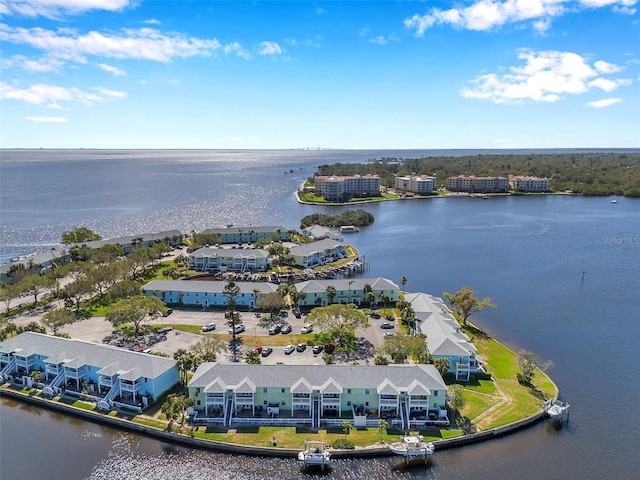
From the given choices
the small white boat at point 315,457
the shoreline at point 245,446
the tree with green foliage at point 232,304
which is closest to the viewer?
the small white boat at point 315,457

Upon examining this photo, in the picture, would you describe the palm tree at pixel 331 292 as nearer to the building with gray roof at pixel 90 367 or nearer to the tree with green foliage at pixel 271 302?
the tree with green foliage at pixel 271 302

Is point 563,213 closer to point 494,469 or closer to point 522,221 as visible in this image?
point 522,221

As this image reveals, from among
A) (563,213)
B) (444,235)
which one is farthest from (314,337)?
(563,213)

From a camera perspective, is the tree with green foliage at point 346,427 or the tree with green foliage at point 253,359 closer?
the tree with green foliage at point 346,427

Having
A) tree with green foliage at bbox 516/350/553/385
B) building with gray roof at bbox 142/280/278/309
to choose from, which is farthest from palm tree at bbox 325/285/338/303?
tree with green foliage at bbox 516/350/553/385

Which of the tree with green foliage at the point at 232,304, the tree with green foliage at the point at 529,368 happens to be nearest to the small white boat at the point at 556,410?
the tree with green foliage at the point at 529,368
